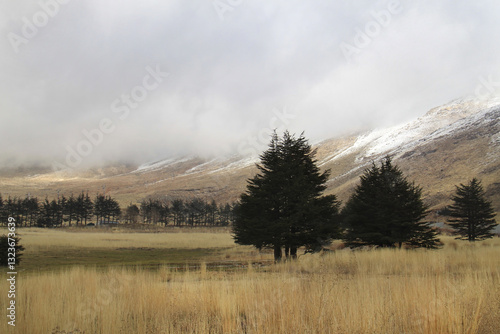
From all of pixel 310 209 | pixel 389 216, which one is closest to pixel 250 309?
pixel 310 209

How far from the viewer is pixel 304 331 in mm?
4543

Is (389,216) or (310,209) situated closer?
(310,209)

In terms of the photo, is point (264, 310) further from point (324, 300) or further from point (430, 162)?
point (430, 162)

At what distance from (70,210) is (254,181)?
A: 3640 inches

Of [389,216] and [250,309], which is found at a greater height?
[389,216]

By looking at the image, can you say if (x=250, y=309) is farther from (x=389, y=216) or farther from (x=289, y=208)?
(x=389, y=216)

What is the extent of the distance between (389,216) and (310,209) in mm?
6381

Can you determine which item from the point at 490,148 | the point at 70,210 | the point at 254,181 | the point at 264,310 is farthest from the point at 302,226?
the point at 490,148

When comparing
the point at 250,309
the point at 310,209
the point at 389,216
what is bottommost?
the point at 250,309

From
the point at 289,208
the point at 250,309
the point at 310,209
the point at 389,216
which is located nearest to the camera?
the point at 250,309

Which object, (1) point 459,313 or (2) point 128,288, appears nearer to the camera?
(1) point 459,313

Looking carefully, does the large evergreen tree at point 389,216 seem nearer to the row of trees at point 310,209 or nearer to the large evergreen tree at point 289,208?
the row of trees at point 310,209

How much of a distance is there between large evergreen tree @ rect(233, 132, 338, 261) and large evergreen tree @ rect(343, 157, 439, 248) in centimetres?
351

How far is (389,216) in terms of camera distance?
20.8 metres
